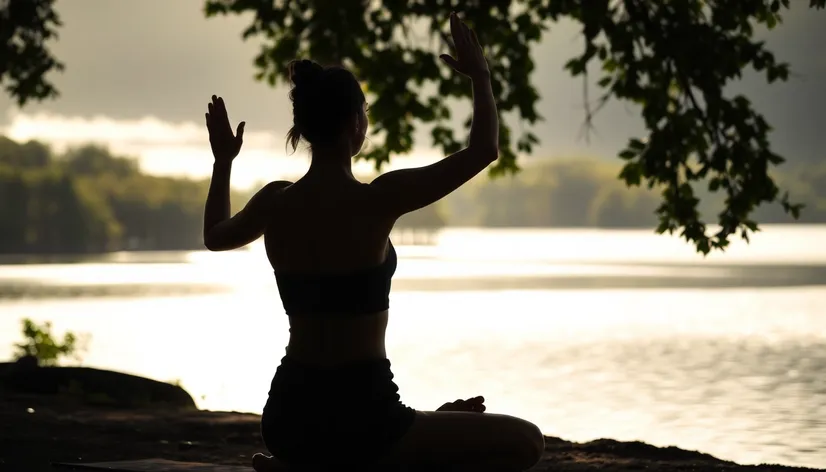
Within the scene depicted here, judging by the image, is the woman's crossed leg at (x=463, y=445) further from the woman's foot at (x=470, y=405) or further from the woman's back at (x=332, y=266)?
the woman's back at (x=332, y=266)

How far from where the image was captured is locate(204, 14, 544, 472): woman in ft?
12.4

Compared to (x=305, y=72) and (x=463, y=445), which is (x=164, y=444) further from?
(x=305, y=72)

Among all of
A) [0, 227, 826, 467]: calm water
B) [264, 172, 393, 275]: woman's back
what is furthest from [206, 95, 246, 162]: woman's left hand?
[0, 227, 826, 467]: calm water

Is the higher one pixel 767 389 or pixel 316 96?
pixel 316 96

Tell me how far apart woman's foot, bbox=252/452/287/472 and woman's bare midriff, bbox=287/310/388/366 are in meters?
0.47

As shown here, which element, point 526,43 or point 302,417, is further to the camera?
point 526,43

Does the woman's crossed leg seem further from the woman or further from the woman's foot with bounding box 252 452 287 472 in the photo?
the woman's foot with bounding box 252 452 287 472

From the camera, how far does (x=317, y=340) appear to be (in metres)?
3.89

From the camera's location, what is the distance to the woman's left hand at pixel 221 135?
4.34m

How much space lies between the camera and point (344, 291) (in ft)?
12.5

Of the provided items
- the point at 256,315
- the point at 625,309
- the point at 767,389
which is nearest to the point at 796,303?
the point at 625,309

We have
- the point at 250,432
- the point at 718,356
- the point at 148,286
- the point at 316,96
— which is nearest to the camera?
the point at 316,96

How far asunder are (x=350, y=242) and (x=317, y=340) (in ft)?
1.17

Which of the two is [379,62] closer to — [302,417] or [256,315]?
[302,417]
